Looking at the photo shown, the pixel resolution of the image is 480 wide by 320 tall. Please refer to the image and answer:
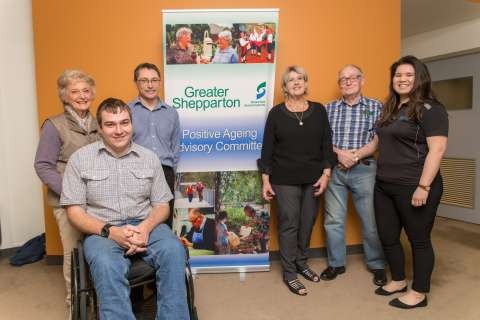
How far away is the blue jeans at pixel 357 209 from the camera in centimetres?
294

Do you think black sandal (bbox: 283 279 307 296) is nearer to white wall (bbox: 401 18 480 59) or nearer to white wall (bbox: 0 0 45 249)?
white wall (bbox: 0 0 45 249)

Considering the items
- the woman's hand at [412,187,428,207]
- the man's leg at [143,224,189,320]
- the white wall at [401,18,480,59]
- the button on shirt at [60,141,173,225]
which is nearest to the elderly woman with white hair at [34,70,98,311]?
the button on shirt at [60,141,173,225]

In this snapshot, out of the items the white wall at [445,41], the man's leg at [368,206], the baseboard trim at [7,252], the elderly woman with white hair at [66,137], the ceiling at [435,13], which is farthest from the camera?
the white wall at [445,41]

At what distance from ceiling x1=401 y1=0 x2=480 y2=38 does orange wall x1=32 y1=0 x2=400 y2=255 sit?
935mm

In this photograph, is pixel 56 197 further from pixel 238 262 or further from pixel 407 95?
pixel 407 95

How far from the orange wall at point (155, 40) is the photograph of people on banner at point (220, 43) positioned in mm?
380

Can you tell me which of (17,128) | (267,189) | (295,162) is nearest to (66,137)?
(267,189)

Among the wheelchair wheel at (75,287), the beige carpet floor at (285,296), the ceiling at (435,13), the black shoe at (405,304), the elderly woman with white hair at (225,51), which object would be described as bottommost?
the beige carpet floor at (285,296)

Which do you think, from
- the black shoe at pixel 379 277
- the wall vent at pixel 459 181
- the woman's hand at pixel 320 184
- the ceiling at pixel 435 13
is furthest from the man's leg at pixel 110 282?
the wall vent at pixel 459 181

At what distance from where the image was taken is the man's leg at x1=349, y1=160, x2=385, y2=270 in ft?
9.62

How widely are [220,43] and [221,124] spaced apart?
24.6 inches

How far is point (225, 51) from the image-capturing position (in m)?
2.92

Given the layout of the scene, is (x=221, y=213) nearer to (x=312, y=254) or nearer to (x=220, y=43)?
(x=312, y=254)

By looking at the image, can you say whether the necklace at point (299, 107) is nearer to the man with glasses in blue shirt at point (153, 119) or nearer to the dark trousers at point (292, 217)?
the dark trousers at point (292, 217)
